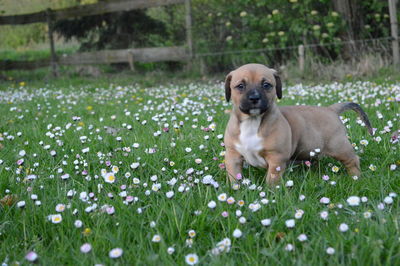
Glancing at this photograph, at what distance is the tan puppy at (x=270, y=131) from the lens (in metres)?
3.10

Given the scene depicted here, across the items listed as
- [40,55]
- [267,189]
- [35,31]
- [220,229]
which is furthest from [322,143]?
[40,55]

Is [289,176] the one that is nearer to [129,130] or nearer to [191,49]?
[129,130]

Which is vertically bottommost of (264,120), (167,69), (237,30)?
(264,120)

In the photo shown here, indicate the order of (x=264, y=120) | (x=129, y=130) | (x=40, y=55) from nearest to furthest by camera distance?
1. (x=264, y=120)
2. (x=129, y=130)
3. (x=40, y=55)

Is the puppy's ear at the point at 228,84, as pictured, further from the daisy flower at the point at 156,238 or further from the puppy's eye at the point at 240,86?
the daisy flower at the point at 156,238

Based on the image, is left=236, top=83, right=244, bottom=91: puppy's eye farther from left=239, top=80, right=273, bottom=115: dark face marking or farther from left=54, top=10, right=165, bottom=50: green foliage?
left=54, top=10, right=165, bottom=50: green foliage

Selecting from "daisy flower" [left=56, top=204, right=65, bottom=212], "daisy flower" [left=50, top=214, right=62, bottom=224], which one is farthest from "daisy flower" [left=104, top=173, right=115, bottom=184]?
"daisy flower" [left=50, top=214, right=62, bottom=224]

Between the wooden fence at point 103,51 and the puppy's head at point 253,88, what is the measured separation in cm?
888

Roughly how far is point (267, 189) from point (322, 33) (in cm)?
936

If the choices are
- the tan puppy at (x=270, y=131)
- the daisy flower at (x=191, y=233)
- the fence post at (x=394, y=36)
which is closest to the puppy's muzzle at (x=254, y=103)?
the tan puppy at (x=270, y=131)

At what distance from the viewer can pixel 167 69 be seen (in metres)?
14.0

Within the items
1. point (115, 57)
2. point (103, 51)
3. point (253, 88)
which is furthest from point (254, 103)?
point (103, 51)

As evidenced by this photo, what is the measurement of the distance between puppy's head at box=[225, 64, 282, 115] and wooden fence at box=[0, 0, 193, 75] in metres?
8.88

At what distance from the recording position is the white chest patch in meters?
3.14
